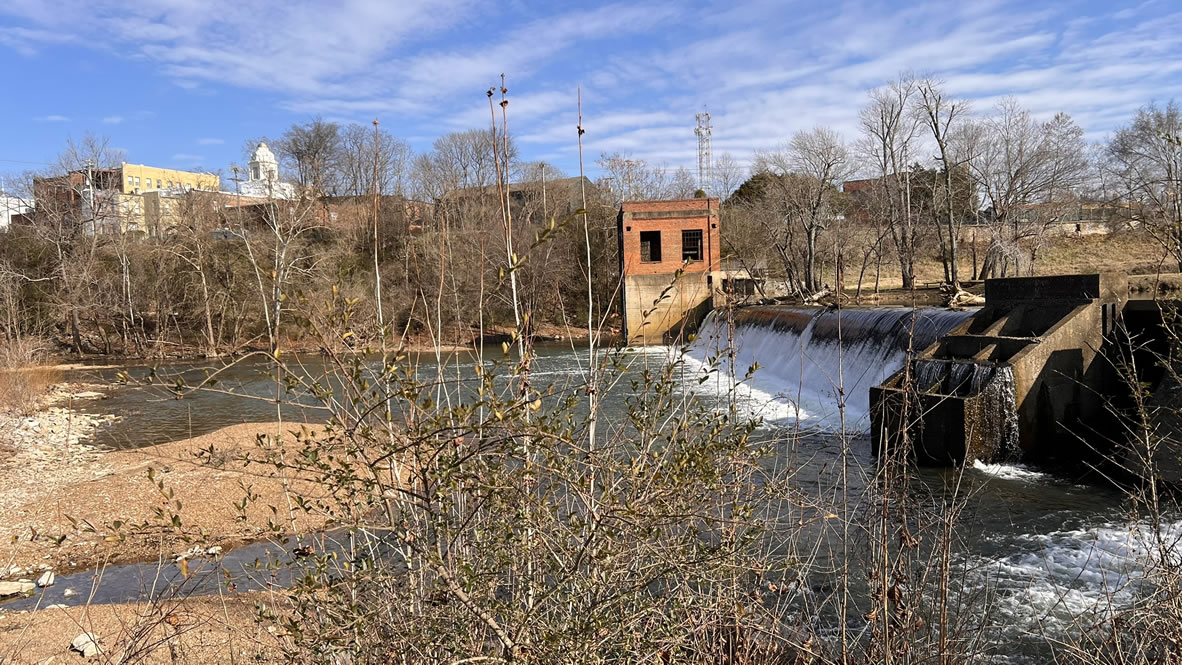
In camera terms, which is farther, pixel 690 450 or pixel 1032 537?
pixel 1032 537

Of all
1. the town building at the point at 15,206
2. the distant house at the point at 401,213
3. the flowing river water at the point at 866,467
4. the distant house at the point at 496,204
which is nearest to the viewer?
the distant house at the point at 496,204

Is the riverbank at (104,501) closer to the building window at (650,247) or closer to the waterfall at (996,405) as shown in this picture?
the waterfall at (996,405)

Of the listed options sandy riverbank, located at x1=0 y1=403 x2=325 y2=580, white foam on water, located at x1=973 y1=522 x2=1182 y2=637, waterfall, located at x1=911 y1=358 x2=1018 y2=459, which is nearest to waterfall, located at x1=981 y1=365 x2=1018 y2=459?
waterfall, located at x1=911 y1=358 x2=1018 y2=459

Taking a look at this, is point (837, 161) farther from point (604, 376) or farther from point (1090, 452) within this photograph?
Result: point (604, 376)

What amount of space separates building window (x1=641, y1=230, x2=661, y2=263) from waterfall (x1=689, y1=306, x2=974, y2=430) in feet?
37.0

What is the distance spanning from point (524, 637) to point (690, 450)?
0.74m

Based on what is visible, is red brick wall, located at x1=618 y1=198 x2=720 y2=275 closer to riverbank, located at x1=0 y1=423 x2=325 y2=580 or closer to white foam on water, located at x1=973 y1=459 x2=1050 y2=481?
riverbank, located at x1=0 y1=423 x2=325 y2=580

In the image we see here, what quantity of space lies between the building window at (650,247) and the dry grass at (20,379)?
2167 cm

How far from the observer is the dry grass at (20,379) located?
56.9 ft

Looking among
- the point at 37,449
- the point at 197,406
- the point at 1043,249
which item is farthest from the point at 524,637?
the point at 1043,249

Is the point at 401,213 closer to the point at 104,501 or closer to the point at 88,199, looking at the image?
the point at 104,501

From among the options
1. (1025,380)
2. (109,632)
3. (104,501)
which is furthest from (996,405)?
(104,501)

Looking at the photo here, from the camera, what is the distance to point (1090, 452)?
34.7 ft

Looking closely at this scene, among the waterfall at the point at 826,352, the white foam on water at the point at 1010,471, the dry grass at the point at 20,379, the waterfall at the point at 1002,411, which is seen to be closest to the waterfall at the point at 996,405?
the waterfall at the point at 1002,411
